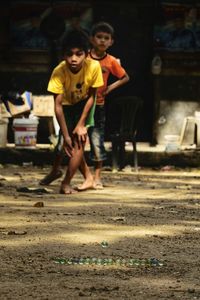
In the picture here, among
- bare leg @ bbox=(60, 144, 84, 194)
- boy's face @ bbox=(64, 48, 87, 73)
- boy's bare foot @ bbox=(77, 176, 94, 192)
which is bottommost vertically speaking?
boy's bare foot @ bbox=(77, 176, 94, 192)

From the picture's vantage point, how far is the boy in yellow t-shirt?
412 inches

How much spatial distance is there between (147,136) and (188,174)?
323 centimetres

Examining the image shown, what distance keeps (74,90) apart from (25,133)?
5.29 meters

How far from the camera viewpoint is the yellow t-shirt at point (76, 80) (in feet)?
34.5

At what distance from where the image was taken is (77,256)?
6.22m

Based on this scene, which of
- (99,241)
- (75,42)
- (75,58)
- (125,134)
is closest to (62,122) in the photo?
(75,58)

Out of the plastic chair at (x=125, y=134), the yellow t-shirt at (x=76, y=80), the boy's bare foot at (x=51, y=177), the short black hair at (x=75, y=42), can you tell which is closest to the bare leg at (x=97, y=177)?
the boy's bare foot at (x=51, y=177)

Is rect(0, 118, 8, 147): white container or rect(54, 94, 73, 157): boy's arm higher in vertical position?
rect(54, 94, 73, 157): boy's arm

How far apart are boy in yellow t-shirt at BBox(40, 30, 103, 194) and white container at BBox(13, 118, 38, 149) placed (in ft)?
16.6

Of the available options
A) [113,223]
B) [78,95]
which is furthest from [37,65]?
[113,223]

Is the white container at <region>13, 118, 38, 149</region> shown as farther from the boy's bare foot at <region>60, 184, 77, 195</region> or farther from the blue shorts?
the boy's bare foot at <region>60, 184, 77, 195</region>

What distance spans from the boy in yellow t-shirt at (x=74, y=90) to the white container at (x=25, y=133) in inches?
199

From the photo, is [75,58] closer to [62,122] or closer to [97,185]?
[62,122]

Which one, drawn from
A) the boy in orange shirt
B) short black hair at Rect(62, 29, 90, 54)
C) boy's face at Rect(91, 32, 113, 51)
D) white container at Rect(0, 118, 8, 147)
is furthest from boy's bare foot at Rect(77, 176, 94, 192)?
white container at Rect(0, 118, 8, 147)
